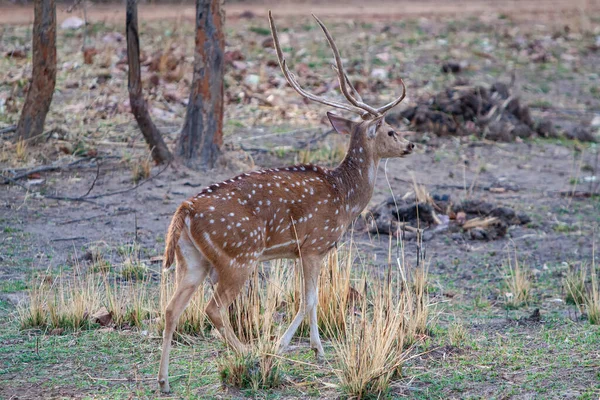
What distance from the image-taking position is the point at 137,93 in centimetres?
1126

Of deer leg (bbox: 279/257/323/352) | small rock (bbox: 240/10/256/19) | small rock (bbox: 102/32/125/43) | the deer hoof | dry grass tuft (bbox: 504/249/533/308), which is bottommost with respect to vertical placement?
dry grass tuft (bbox: 504/249/533/308)

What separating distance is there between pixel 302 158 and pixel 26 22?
36.1ft

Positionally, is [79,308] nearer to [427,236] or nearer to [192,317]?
[192,317]

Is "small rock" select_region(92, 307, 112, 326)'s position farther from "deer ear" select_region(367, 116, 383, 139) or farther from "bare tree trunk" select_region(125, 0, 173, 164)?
"bare tree trunk" select_region(125, 0, 173, 164)

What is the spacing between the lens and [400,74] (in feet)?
58.7

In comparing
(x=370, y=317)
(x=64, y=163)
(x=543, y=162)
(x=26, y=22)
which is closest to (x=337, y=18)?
(x=26, y=22)

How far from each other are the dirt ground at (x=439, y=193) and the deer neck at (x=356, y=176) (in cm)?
144

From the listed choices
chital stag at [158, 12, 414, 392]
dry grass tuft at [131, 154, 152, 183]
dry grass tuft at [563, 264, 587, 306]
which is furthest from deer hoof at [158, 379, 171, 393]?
dry grass tuft at [131, 154, 152, 183]

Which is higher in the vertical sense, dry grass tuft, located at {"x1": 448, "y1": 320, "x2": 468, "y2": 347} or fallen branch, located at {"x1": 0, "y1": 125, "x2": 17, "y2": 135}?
fallen branch, located at {"x1": 0, "y1": 125, "x2": 17, "y2": 135}

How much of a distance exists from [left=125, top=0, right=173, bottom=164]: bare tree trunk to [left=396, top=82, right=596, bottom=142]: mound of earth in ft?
16.3

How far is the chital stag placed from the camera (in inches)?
246

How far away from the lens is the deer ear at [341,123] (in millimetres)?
7902

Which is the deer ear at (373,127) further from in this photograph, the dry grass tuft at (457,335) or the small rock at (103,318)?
the small rock at (103,318)

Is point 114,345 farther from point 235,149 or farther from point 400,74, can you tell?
point 400,74
